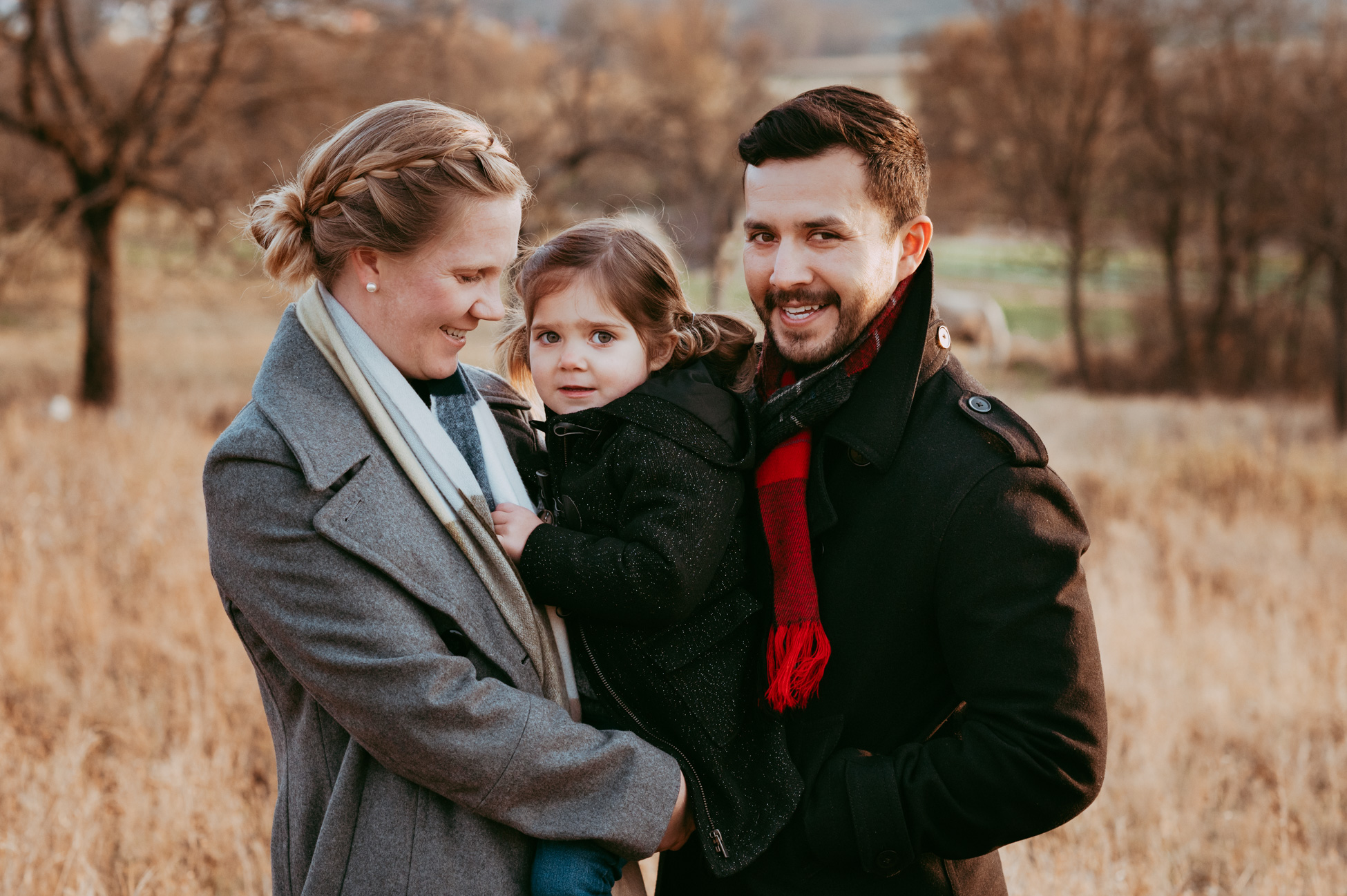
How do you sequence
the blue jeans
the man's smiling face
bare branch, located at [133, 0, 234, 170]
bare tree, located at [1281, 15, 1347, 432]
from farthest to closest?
bare tree, located at [1281, 15, 1347, 432] < bare branch, located at [133, 0, 234, 170] < the man's smiling face < the blue jeans

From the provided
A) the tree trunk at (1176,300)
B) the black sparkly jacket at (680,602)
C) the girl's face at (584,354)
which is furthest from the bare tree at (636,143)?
the tree trunk at (1176,300)

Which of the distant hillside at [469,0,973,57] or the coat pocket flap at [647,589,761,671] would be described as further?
the distant hillside at [469,0,973,57]

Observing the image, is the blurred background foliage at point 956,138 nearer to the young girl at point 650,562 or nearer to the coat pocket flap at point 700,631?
the young girl at point 650,562

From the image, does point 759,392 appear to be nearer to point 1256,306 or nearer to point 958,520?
point 958,520

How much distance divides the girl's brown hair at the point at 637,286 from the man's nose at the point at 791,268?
1.10 feet

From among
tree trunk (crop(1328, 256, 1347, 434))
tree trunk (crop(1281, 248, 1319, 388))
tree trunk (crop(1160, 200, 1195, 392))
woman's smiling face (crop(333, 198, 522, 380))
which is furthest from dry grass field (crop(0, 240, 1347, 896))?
tree trunk (crop(1160, 200, 1195, 392))

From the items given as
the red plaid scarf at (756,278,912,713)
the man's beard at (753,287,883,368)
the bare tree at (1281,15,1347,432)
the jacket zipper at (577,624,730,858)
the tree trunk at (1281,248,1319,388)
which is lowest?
the tree trunk at (1281,248,1319,388)

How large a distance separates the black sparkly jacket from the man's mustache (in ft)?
0.79

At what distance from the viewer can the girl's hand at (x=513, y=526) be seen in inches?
75.9

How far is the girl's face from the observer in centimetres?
220

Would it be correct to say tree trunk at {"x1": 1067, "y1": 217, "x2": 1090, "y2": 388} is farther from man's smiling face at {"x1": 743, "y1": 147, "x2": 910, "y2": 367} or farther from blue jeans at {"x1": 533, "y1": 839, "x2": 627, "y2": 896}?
blue jeans at {"x1": 533, "y1": 839, "x2": 627, "y2": 896}

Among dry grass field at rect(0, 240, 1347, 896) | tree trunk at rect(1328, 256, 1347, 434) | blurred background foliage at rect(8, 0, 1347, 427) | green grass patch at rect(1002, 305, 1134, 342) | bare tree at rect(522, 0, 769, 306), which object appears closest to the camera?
dry grass field at rect(0, 240, 1347, 896)

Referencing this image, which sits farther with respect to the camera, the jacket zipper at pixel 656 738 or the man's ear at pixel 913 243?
the man's ear at pixel 913 243

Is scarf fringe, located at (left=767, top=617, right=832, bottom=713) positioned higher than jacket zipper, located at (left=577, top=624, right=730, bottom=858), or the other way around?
scarf fringe, located at (left=767, top=617, right=832, bottom=713)
